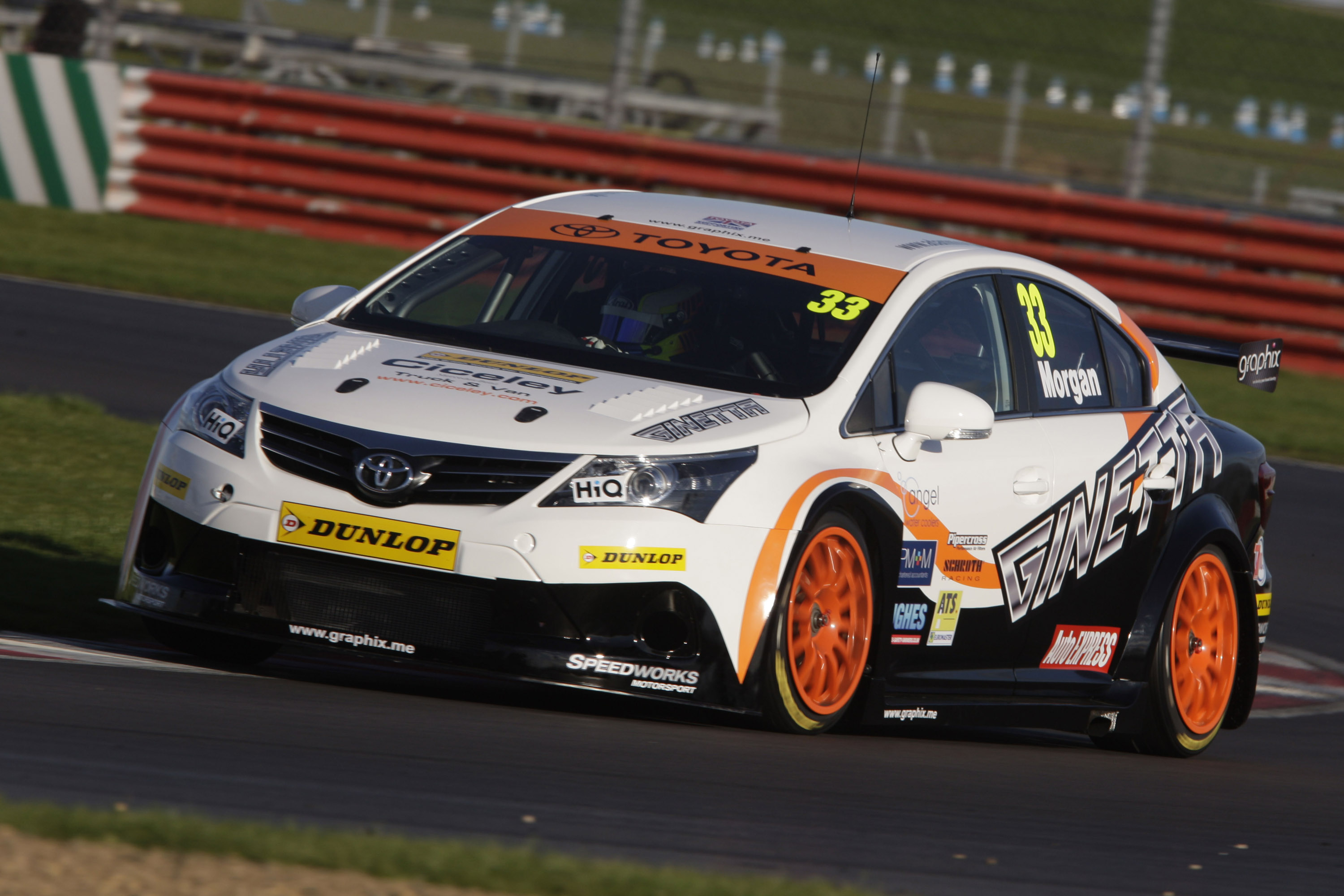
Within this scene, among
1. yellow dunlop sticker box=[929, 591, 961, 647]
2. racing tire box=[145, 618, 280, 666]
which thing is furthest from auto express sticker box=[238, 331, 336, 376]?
yellow dunlop sticker box=[929, 591, 961, 647]

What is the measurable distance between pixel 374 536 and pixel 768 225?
223cm

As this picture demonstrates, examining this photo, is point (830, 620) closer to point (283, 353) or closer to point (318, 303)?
point (283, 353)

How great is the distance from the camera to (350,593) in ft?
17.6

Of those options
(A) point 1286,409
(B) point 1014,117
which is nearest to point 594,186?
(B) point 1014,117

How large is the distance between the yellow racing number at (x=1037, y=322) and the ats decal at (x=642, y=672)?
6.80 feet

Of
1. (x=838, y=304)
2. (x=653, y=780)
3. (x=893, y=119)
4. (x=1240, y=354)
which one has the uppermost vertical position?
(x=893, y=119)

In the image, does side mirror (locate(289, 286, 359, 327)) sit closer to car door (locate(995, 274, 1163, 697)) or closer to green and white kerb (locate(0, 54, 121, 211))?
car door (locate(995, 274, 1163, 697))

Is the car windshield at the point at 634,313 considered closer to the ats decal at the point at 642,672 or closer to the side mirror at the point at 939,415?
the side mirror at the point at 939,415

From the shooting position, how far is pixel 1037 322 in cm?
694

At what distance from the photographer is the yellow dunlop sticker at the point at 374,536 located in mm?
5281

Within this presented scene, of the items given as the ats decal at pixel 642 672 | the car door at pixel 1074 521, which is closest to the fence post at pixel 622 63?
the car door at pixel 1074 521

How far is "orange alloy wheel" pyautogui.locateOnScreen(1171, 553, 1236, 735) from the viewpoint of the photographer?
7121 millimetres

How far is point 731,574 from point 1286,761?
8.46 feet

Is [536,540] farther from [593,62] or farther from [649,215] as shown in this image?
[593,62]
